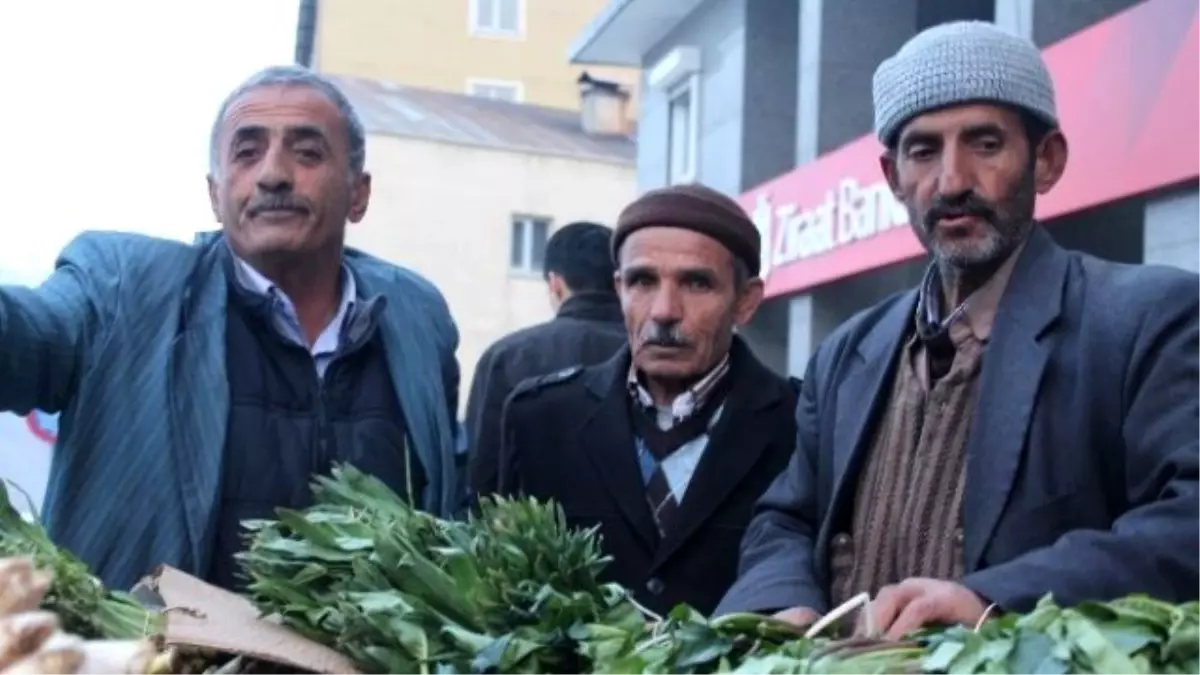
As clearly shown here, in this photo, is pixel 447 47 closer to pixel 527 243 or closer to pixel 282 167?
pixel 527 243

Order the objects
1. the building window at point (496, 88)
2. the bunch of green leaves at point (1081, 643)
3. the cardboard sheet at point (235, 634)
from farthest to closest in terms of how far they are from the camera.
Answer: the building window at point (496, 88)
the cardboard sheet at point (235, 634)
the bunch of green leaves at point (1081, 643)

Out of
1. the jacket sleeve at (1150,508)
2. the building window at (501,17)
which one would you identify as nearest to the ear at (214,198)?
the jacket sleeve at (1150,508)

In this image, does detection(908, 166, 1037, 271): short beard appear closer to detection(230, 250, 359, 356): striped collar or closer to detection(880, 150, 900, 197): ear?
detection(880, 150, 900, 197): ear

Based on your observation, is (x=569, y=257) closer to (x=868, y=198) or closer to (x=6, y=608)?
(x=6, y=608)

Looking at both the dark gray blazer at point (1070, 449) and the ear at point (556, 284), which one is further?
the ear at point (556, 284)

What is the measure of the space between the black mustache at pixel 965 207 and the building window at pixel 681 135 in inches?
535

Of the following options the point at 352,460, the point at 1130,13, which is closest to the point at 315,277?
the point at 352,460

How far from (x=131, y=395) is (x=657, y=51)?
1510 cm

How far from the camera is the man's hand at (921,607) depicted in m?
1.94

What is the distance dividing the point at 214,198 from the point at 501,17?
1387 inches

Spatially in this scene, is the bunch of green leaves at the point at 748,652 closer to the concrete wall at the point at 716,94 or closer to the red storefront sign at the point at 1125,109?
the red storefront sign at the point at 1125,109

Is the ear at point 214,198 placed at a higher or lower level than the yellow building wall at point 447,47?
lower

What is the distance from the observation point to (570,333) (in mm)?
4863

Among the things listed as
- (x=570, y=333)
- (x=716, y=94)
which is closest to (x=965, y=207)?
(x=570, y=333)
